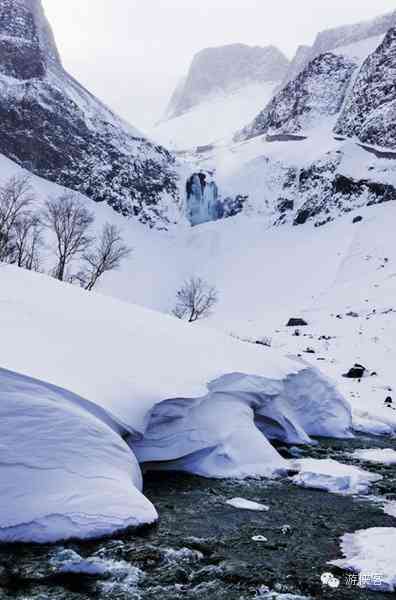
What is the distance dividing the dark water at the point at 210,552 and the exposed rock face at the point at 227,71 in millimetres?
183631

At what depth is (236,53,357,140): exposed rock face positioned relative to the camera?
292 feet

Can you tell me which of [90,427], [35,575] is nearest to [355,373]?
[90,427]

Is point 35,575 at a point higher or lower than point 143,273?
lower

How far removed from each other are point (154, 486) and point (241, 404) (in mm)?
3194

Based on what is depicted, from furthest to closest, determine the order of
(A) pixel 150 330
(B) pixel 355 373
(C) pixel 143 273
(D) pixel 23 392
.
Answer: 1. (C) pixel 143 273
2. (B) pixel 355 373
3. (A) pixel 150 330
4. (D) pixel 23 392

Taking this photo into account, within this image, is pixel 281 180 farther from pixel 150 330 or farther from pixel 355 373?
pixel 150 330

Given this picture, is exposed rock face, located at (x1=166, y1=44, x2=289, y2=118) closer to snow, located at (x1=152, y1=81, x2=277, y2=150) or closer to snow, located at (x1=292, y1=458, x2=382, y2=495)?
snow, located at (x1=152, y1=81, x2=277, y2=150)

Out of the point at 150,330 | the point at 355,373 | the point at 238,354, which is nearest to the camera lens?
the point at 150,330

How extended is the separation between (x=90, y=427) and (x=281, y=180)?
2892 inches

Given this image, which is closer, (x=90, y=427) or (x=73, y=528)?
(x=73, y=528)

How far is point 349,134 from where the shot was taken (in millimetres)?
77000

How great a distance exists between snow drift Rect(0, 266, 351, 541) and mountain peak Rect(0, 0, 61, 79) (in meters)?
71.9

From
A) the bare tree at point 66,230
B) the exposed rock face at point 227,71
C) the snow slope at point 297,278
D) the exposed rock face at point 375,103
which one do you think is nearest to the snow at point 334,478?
the snow slope at point 297,278

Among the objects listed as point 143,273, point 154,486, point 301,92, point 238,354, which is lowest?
point 154,486
